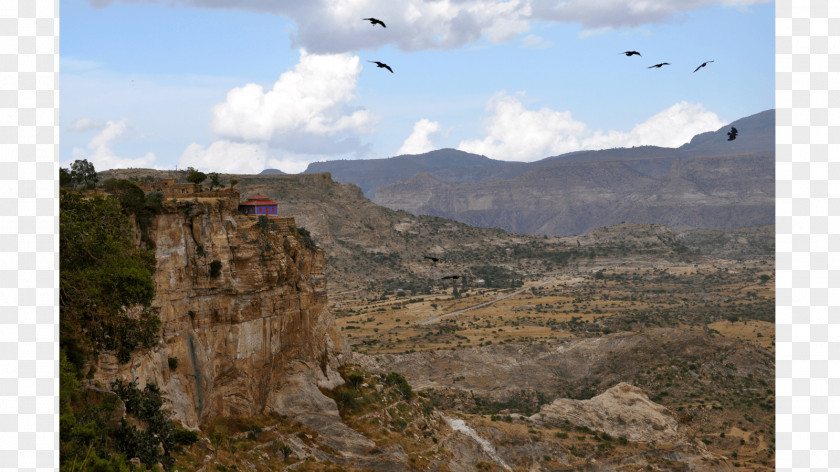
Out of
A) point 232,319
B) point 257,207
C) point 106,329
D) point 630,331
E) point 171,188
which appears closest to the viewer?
point 106,329

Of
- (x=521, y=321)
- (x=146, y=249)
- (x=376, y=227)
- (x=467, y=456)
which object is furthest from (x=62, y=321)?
(x=376, y=227)

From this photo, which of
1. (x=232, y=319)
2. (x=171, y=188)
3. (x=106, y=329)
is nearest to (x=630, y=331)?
(x=232, y=319)

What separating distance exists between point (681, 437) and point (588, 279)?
358ft

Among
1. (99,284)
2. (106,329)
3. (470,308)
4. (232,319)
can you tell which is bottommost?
(470,308)

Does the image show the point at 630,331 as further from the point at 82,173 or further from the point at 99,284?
the point at 99,284

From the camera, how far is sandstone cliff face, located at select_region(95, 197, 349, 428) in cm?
3362

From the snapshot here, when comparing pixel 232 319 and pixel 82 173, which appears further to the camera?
pixel 82 173

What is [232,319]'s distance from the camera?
37.0 meters

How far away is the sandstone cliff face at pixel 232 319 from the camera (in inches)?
1324

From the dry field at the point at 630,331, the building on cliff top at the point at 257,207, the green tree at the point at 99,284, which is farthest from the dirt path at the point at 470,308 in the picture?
the green tree at the point at 99,284

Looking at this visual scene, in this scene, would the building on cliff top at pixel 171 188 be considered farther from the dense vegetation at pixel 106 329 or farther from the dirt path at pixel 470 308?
the dirt path at pixel 470 308

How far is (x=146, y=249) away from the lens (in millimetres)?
33000

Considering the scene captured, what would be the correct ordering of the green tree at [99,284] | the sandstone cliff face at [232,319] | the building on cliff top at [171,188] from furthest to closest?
the building on cliff top at [171,188], the sandstone cliff face at [232,319], the green tree at [99,284]

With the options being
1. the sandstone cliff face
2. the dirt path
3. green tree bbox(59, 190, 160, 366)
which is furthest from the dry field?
green tree bbox(59, 190, 160, 366)
